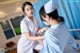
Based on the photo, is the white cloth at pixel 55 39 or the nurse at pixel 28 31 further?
the nurse at pixel 28 31

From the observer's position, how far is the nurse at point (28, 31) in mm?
1662

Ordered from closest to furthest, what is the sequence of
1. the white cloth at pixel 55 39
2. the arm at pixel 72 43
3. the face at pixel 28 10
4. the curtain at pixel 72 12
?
1. the white cloth at pixel 55 39
2. the arm at pixel 72 43
3. the face at pixel 28 10
4. the curtain at pixel 72 12

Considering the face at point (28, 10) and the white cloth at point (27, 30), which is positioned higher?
the face at point (28, 10)

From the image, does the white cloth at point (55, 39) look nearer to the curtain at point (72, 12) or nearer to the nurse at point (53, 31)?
the nurse at point (53, 31)

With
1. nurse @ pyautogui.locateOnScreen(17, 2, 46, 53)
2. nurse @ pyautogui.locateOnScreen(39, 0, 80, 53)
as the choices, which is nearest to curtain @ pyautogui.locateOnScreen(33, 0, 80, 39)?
nurse @ pyautogui.locateOnScreen(17, 2, 46, 53)

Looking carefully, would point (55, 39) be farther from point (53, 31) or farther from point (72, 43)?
point (72, 43)

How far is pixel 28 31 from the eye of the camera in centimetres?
169

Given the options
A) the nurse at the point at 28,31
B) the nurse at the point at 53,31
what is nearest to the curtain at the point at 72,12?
the nurse at the point at 28,31

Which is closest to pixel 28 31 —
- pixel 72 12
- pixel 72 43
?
pixel 72 43

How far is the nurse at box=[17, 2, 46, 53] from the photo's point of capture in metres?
1.66

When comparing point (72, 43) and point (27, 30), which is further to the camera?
point (27, 30)

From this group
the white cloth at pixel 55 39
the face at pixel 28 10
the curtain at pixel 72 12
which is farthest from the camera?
the curtain at pixel 72 12

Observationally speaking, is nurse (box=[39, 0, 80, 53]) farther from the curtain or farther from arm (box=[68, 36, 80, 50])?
the curtain

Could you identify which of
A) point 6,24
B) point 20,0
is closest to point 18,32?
point 6,24
